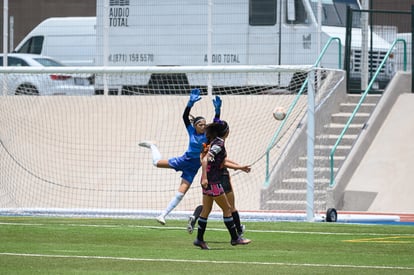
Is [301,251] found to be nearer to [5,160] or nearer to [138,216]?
[138,216]

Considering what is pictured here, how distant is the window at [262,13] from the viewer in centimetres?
2755

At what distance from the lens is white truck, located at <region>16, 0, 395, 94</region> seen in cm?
2697

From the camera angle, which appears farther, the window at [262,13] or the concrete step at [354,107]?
the window at [262,13]

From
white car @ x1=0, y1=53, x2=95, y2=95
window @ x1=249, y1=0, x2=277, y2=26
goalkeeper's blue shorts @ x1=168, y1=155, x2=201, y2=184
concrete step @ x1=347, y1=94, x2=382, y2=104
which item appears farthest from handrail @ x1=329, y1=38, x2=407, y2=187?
white car @ x1=0, y1=53, x2=95, y2=95

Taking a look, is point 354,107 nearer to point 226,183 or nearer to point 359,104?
point 359,104

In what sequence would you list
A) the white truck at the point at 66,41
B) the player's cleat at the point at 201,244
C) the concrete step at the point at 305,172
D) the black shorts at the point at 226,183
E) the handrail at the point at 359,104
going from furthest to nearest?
the white truck at the point at 66,41
the concrete step at the point at 305,172
the handrail at the point at 359,104
the black shorts at the point at 226,183
the player's cleat at the point at 201,244

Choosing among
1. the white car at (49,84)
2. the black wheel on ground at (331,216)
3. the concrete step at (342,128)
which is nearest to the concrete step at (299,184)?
the concrete step at (342,128)

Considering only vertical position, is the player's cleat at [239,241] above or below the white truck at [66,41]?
below

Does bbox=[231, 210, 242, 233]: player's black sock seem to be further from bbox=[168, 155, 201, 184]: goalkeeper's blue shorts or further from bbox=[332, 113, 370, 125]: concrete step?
bbox=[332, 113, 370, 125]: concrete step

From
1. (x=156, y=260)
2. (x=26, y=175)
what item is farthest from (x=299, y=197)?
(x=156, y=260)

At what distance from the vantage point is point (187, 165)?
1783 cm

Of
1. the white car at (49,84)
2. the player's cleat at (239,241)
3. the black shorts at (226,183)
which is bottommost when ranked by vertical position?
the player's cleat at (239,241)

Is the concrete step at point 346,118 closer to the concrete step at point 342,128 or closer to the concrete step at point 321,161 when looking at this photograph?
the concrete step at point 342,128

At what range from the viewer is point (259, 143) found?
83.4ft
